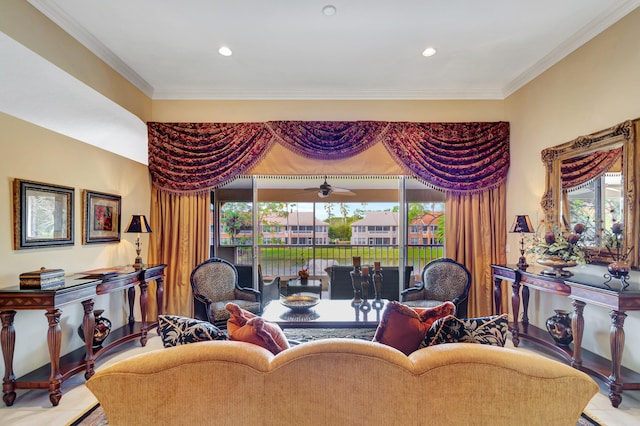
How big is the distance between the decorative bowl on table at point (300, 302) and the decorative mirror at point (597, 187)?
2.60m

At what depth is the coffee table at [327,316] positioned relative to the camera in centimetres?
261

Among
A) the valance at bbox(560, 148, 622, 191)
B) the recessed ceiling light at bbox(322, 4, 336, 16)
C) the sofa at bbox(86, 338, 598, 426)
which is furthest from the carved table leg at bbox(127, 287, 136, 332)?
the valance at bbox(560, 148, 622, 191)

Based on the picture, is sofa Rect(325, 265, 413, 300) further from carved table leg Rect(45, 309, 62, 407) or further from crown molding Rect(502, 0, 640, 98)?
carved table leg Rect(45, 309, 62, 407)

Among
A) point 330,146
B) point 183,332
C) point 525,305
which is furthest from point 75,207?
point 525,305

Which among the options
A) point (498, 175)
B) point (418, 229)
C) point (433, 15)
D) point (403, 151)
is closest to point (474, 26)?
point (433, 15)

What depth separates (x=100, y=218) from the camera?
123 inches

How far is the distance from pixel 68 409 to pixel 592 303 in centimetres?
393

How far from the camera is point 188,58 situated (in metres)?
3.16

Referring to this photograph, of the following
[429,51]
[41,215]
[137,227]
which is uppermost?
[429,51]

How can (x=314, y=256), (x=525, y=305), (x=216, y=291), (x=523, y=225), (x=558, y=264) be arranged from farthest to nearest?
(x=314, y=256) < (x=216, y=291) < (x=525, y=305) < (x=523, y=225) < (x=558, y=264)

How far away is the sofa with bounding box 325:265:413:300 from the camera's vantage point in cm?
411

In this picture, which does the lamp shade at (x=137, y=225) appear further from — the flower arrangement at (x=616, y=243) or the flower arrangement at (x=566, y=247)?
the flower arrangement at (x=616, y=243)

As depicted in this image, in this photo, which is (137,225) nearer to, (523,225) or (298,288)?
(298,288)

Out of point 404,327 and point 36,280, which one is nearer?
point 404,327
